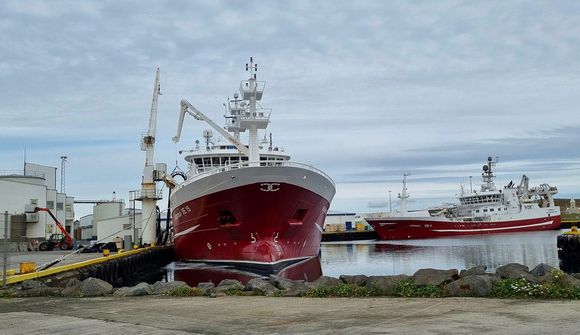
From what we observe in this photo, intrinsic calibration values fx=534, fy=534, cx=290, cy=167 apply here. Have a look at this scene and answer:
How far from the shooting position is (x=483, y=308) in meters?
8.13

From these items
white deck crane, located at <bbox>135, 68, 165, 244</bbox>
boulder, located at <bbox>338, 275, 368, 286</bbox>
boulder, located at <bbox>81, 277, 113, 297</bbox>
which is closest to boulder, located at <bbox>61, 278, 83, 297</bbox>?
boulder, located at <bbox>81, 277, 113, 297</bbox>

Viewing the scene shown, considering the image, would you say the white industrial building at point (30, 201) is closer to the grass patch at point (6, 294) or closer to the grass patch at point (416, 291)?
the grass patch at point (6, 294)

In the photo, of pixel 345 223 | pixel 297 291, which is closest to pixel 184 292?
pixel 297 291

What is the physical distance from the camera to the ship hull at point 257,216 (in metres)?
21.7

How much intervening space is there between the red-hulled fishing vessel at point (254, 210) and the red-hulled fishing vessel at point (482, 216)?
45733mm

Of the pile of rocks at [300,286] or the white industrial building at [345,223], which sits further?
the white industrial building at [345,223]

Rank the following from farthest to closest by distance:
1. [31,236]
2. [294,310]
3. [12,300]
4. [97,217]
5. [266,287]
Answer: [97,217] < [31,236] < [266,287] < [12,300] < [294,310]

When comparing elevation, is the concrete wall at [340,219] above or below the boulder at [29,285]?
above

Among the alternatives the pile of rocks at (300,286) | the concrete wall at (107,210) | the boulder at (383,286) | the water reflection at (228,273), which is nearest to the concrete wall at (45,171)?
the concrete wall at (107,210)

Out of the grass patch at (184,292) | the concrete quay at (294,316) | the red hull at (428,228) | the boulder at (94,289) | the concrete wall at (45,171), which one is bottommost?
the concrete quay at (294,316)

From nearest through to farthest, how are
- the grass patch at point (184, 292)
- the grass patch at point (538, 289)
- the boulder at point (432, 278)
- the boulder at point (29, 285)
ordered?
the grass patch at point (538, 289) < the boulder at point (432, 278) < the grass patch at point (184, 292) < the boulder at point (29, 285)

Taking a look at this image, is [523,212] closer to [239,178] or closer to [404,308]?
[239,178]

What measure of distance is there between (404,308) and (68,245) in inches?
1293

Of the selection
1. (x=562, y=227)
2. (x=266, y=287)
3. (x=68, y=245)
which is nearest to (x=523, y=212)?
(x=562, y=227)
